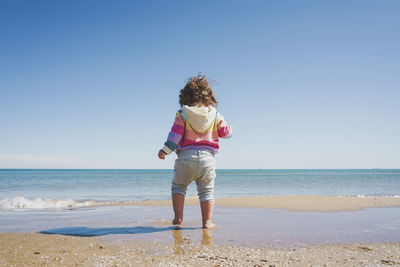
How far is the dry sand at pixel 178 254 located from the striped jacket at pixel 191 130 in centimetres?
115

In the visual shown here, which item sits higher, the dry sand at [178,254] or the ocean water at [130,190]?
the dry sand at [178,254]

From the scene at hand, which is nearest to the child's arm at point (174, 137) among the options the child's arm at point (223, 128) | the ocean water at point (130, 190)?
the child's arm at point (223, 128)

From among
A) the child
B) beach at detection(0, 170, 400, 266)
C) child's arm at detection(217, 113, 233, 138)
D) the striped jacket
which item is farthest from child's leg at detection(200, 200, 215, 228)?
child's arm at detection(217, 113, 233, 138)

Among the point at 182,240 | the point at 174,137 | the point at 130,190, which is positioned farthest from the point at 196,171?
the point at 130,190

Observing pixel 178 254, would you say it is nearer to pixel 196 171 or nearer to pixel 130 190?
pixel 196 171

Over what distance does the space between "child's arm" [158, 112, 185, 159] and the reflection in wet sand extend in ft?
2.94

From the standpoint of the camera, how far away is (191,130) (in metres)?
3.47

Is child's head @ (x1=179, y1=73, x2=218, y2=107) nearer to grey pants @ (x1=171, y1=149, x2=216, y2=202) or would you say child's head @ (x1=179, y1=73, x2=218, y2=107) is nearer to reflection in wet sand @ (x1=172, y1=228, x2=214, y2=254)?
grey pants @ (x1=171, y1=149, x2=216, y2=202)

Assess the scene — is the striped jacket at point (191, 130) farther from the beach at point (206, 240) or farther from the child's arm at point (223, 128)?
the beach at point (206, 240)

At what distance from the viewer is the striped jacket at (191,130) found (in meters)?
3.44

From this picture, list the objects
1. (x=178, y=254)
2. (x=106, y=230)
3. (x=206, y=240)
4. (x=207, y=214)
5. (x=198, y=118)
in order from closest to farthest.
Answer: (x=178, y=254) < (x=206, y=240) < (x=106, y=230) < (x=207, y=214) < (x=198, y=118)

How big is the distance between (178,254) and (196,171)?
132cm

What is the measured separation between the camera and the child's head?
370 centimetres

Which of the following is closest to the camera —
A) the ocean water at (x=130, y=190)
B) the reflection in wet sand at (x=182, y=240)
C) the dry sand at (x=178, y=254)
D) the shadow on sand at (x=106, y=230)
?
the dry sand at (x=178, y=254)
